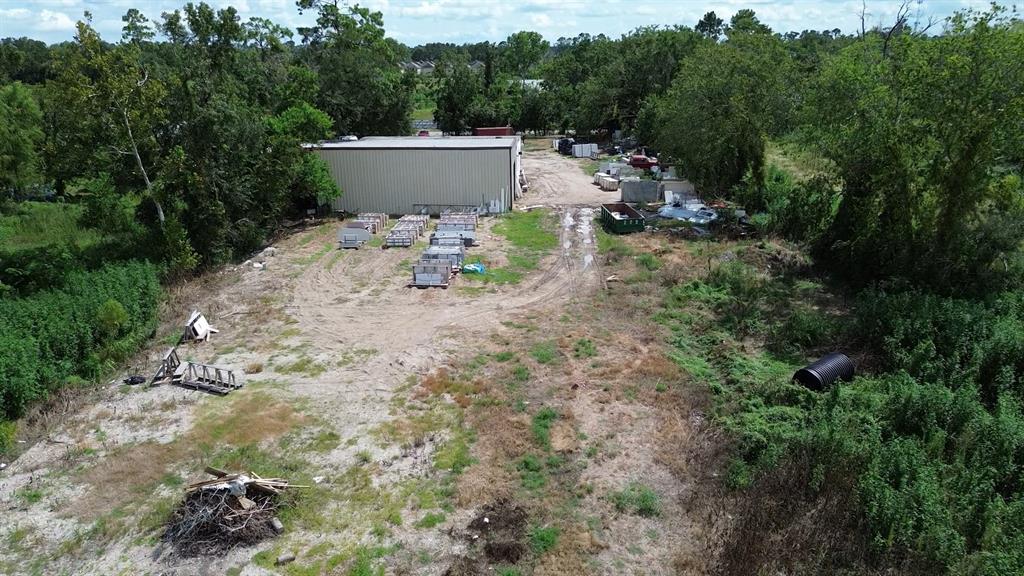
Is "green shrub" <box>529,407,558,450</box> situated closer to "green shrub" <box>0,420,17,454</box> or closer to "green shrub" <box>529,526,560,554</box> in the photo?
"green shrub" <box>529,526,560,554</box>

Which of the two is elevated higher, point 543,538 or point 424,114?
point 424,114

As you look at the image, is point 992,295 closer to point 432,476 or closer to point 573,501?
point 573,501

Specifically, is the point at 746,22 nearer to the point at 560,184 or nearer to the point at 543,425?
the point at 560,184

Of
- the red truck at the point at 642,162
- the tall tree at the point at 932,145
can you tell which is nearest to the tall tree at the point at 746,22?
the red truck at the point at 642,162

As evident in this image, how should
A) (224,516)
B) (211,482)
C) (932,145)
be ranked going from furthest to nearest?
(932,145) → (211,482) → (224,516)

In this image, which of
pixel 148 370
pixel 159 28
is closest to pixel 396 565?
pixel 148 370

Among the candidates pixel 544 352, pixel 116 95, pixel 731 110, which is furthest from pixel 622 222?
pixel 116 95
